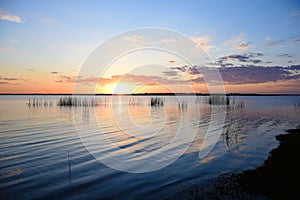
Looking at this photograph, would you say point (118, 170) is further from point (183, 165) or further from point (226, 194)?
point (226, 194)

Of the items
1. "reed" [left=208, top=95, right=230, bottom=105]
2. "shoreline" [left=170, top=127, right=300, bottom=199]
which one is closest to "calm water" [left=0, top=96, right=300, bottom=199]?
"shoreline" [left=170, top=127, right=300, bottom=199]

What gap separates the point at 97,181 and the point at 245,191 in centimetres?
545

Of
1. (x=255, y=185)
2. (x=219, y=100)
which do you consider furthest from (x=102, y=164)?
(x=219, y=100)

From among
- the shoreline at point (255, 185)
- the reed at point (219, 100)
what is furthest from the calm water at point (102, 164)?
the reed at point (219, 100)

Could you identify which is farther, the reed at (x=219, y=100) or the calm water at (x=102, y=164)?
the reed at (x=219, y=100)

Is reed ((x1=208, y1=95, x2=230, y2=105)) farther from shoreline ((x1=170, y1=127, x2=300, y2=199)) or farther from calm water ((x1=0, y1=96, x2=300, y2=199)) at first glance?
shoreline ((x1=170, y1=127, x2=300, y2=199))

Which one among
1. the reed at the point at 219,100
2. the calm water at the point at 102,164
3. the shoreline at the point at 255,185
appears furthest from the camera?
the reed at the point at 219,100

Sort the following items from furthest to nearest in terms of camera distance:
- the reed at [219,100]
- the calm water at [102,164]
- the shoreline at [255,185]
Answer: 1. the reed at [219,100]
2. the calm water at [102,164]
3. the shoreline at [255,185]

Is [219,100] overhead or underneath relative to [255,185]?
overhead

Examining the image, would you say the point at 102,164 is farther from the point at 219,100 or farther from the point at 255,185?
the point at 219,100

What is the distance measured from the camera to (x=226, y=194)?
23.5 ft

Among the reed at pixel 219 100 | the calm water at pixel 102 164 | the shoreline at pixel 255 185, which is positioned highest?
the reed at pixel 219 100

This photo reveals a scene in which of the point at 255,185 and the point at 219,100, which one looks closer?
the point at 255,185

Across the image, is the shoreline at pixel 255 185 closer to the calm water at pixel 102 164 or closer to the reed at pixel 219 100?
the calm water at pixel 102 164
